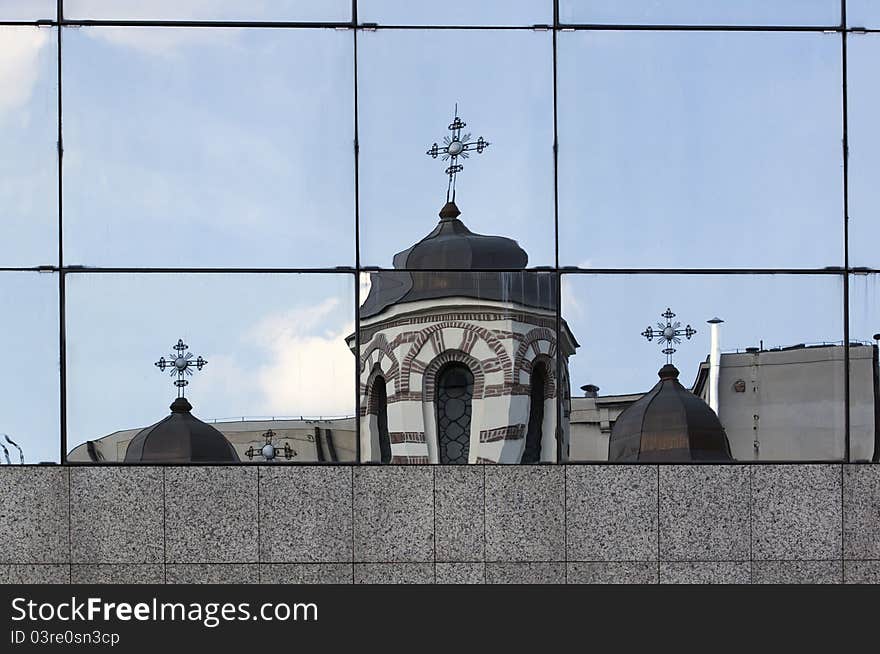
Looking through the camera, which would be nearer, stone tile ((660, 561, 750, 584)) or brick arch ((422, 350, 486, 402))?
stone tile ((660, 561, 750, 584))

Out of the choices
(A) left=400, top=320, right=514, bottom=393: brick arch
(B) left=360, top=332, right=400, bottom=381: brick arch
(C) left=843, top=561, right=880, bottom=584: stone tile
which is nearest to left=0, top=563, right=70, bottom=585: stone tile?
(B) left=360, top=332, right=400, bottom=381: brick arch

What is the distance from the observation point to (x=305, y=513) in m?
14.2

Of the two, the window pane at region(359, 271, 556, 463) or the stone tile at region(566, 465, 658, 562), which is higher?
the window pane at region(359, 271, 556, 463)

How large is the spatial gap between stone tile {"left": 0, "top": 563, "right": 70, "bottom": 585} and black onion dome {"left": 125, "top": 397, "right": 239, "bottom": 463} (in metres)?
1.22

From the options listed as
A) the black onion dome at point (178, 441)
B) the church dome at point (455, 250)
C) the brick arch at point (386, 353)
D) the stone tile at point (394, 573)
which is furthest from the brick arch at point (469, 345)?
the black onion dome at point (178, 441)

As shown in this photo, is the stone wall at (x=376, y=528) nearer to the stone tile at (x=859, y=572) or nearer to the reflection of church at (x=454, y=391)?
the stone tile at (x=859, y=572)

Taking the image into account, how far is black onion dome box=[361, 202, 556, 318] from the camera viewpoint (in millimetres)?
14508

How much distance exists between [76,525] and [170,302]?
7.63ft

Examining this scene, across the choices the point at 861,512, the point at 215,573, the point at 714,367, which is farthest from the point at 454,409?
the point at 861,512

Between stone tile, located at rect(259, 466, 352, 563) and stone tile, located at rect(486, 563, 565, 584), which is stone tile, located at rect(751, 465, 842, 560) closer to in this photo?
stone tile, located at rect(486, 563, 565, 584)
